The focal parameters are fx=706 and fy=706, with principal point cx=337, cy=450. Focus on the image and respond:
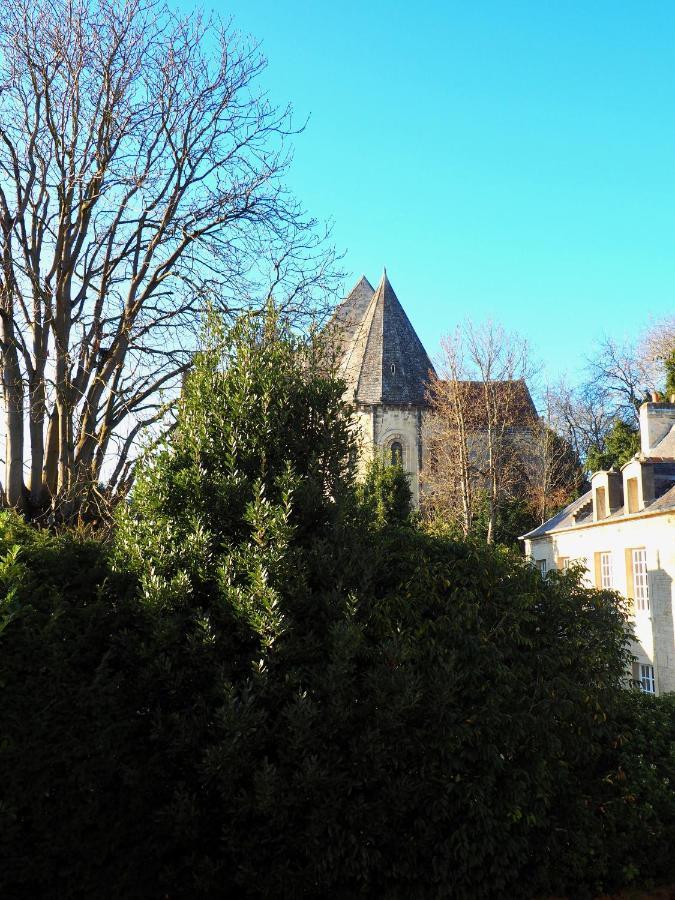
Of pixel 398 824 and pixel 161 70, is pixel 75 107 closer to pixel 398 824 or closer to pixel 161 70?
pixel 161 70

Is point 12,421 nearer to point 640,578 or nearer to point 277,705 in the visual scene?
point 277,705

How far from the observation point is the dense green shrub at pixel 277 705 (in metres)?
4.86

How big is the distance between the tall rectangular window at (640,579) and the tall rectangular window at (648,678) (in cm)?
163

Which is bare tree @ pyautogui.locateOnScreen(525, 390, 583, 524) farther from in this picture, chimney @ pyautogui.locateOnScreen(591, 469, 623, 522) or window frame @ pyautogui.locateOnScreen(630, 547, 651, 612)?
window frame @ pyautogui.locateOnScreen(630, 547, 651, 612)

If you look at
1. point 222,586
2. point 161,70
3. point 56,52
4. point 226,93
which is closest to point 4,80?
point 56,52

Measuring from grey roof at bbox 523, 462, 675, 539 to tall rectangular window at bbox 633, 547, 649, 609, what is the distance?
1.18 meters

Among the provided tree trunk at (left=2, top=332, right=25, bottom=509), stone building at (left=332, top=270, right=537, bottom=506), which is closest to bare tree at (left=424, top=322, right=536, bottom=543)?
stone building at (left=332, top=270, right=537, bottom=506)

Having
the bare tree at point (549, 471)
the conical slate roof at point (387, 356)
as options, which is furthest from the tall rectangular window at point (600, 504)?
the conical slate roof at point (387, 356)

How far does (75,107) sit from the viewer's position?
35.1 ft

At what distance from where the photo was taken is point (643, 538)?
65.1ft

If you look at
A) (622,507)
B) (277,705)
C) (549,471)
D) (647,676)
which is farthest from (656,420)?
(277,705)

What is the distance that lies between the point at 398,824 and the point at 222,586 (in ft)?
7.02

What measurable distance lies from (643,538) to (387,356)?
1079 inches

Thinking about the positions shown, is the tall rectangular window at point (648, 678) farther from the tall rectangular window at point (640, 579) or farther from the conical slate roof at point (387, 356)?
the conical slate roof at point (387, 356)
